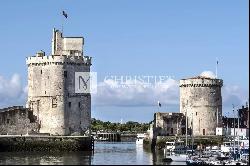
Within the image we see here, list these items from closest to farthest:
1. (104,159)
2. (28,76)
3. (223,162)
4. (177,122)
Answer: (223,162), (104,159), (28,76), (177,122)

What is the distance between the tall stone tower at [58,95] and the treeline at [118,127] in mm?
79726

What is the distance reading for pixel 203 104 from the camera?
96.2 m

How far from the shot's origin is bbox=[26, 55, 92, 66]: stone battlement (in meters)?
81.9

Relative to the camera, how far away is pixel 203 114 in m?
96.6

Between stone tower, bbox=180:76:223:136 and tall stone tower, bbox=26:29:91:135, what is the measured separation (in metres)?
17.4

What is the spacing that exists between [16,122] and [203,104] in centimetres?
2504

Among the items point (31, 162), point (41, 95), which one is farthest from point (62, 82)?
point (31, 162)

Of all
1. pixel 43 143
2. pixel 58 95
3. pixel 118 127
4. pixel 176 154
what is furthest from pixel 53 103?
pixel 118 127

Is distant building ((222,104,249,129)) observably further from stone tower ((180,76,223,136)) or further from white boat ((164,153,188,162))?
white boat ((164,153,188,162))

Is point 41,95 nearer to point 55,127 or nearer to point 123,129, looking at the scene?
point 55,127

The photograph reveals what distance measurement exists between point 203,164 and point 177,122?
124 ft

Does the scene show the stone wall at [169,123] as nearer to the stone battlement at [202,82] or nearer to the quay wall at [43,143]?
the stone battlement at [202,82]

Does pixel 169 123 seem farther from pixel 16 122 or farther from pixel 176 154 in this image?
pixel 176 154

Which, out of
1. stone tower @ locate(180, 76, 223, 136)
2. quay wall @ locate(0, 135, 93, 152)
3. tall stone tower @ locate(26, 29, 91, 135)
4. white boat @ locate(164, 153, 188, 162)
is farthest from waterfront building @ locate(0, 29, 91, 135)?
stone tower @ locate(180, 76, 223, 136)
